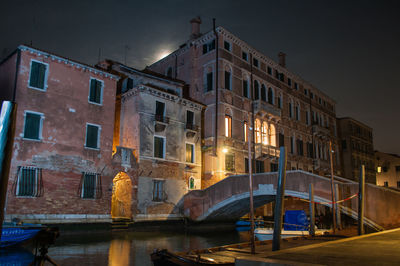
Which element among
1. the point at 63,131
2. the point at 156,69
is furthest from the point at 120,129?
the point at 156,69

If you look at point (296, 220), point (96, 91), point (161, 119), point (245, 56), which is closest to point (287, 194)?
point (296, 220)

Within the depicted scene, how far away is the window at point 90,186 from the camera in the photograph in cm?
1862

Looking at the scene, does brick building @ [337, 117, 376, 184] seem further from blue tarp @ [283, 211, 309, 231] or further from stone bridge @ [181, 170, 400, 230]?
blue tarp @ [283, 211, 309, 231]

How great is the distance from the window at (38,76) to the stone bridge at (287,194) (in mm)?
11188

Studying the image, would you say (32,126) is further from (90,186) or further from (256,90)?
(256,90)

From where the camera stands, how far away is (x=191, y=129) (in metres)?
24.4

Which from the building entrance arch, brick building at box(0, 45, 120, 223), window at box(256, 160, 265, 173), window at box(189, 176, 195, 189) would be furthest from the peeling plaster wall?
window at box(256, 160, 265, 173)

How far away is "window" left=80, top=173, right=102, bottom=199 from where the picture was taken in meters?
18.6

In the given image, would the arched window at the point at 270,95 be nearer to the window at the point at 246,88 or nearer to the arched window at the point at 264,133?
the arched window at the point at 264,133

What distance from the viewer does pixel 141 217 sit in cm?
2097

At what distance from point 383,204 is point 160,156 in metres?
13.0

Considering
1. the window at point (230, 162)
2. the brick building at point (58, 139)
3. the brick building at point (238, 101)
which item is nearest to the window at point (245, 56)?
the brick building at point (238, 101)

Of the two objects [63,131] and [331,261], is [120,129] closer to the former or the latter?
[63,131]

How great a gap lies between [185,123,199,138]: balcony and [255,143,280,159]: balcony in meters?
5.10
